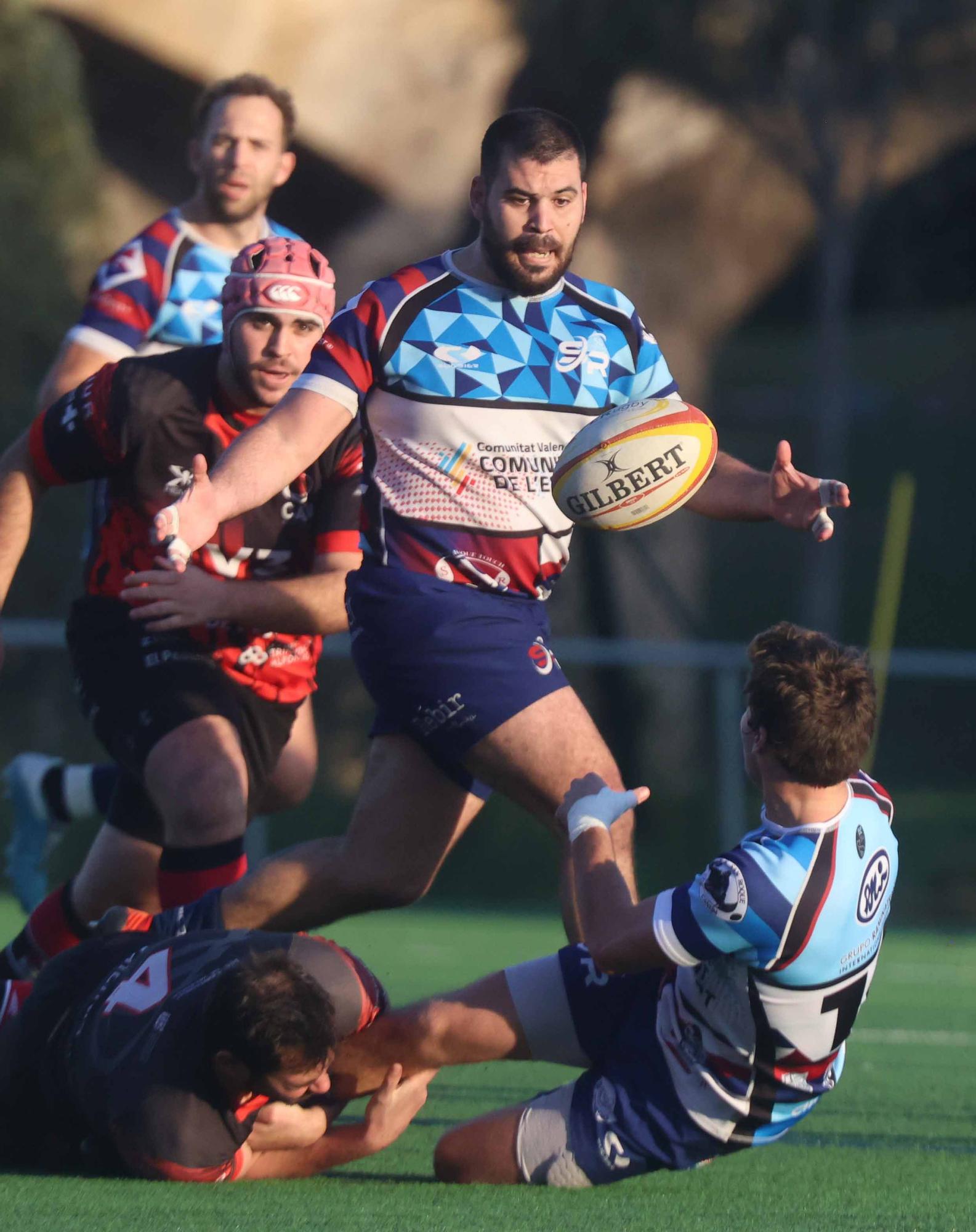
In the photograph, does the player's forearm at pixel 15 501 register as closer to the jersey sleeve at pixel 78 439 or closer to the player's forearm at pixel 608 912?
the jersey sleeve at pixel 78 439

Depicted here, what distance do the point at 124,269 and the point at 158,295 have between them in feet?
0.43

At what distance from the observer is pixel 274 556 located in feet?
16.6

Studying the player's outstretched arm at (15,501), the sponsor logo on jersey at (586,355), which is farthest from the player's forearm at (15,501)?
the sponsor logo on jersey at (586,355)

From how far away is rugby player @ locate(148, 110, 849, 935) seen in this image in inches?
164

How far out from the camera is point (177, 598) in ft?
15.3

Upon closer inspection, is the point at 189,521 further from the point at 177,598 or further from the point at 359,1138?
the point at 359,1138

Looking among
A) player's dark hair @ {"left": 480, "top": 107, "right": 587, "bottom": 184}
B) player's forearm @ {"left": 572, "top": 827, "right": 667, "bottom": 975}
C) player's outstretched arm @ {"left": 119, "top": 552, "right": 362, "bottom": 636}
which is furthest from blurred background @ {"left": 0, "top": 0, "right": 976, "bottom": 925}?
player's forearm @ {"left": 572, "top": 827, "right": 667, "bottom": 975}

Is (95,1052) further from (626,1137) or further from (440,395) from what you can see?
(440,395)

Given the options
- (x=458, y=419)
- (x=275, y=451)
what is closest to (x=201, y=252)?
(x=458, y=419)

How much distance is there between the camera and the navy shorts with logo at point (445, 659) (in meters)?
4.12

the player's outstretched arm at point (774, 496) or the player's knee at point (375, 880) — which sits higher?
the player's outstretched arm at point (774, 496)

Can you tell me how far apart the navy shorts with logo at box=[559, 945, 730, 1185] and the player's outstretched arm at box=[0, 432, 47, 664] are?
6.21ft

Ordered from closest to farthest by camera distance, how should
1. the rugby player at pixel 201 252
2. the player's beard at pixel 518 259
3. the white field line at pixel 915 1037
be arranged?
the player's beard at pixel 518 259 < the rugby player at pixel 201 252 < the white field line at pixel 915 1037

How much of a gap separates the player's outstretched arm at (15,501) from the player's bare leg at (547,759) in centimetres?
146
